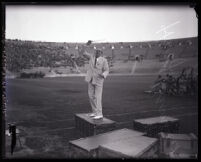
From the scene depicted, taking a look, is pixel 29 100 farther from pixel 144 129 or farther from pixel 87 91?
pixel 144 129

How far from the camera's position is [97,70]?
223 inches

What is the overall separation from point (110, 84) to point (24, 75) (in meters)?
2.00

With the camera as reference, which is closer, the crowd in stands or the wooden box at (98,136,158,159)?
the wooden box at (98,136,158,159)

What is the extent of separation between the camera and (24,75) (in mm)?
6145

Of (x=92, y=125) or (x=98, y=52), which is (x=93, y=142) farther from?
(x=98, y=52)

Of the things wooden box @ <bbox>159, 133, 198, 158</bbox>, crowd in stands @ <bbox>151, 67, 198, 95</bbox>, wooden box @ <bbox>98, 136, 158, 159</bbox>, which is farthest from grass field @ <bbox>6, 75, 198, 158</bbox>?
wooden box @ <bbox>98, 136, 158, 159</bbox>

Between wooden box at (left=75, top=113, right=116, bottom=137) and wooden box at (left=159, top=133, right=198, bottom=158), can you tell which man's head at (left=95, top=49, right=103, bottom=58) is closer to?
wooden box at (left=75, top=113, right=116, bottom=137)

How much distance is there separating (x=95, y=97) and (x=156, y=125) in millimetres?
1401

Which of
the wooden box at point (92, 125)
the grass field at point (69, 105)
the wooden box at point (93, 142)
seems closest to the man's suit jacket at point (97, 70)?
the grass field at point (69, 105)

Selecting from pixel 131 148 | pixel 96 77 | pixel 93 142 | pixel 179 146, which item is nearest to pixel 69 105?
pixel 96 77

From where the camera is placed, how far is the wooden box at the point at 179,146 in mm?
5082

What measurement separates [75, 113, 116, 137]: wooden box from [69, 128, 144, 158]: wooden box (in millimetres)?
105

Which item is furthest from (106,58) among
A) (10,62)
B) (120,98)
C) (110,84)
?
(10,62)

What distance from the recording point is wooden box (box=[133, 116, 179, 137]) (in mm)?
5441
